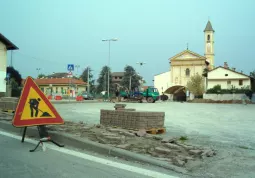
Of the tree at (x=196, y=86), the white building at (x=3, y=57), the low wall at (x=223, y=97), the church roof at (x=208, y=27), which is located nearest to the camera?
the white building at (x=3, y=57)

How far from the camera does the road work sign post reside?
701cm

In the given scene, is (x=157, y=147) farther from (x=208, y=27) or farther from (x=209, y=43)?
(x=208, y=27)

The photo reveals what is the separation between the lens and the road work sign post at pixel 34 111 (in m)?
7.01

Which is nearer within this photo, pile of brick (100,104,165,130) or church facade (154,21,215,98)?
pile of brick (100,104,165,130)

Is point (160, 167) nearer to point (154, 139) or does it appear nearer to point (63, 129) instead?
point (154, 139)

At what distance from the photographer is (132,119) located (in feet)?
30.2

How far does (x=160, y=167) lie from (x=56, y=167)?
6.43ft

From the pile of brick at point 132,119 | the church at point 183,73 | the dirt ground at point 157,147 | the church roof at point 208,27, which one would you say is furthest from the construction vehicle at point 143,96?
the church roof at point 208,27

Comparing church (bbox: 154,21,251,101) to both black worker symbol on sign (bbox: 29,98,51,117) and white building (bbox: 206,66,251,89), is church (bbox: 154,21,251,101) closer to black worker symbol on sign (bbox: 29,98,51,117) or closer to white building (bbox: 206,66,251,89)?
white building (bbox: 206,66,251,89)

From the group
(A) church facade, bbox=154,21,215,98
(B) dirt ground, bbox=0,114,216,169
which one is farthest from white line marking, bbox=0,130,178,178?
(A) church facade, bbox=154,21,215,98

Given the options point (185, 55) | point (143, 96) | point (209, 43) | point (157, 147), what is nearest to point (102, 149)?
point (157, 147)

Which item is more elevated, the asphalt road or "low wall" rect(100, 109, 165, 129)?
"low wall" rect(100, 109, 165, 129)

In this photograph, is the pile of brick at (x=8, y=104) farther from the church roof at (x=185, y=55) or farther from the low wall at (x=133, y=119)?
the church roof at (x=185, y=55)

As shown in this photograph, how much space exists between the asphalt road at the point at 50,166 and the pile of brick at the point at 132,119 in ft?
9.79
